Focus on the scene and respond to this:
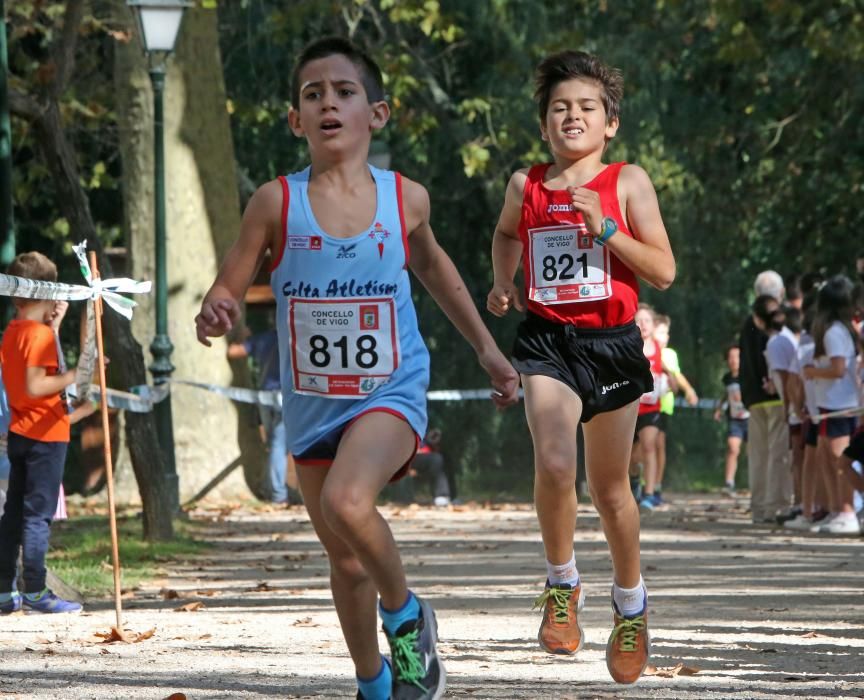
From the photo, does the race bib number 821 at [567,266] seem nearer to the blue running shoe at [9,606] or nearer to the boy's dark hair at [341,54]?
the boy's dark hair at [341,54]

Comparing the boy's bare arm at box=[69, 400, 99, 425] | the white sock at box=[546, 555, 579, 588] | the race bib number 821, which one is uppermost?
the race bib number 821

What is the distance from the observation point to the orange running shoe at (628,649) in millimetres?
6535

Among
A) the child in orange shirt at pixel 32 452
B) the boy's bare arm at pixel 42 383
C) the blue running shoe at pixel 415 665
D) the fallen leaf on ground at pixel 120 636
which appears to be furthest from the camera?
the child in orange shirt at pixel 32 452

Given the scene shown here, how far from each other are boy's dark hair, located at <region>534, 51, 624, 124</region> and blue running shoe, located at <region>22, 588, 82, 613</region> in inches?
→ 158

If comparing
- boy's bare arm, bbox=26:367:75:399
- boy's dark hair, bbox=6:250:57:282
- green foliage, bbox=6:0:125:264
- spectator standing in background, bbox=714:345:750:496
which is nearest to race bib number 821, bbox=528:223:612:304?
boy's bare arm, bbox=26:367:75:399

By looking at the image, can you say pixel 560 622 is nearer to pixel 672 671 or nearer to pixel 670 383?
pixel 672 671

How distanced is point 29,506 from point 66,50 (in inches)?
168

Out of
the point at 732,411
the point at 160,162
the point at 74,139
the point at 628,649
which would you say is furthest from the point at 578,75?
the point at 74,139

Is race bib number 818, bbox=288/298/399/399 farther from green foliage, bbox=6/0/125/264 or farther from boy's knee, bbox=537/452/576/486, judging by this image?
green foliage, bbox=6/0/125/264

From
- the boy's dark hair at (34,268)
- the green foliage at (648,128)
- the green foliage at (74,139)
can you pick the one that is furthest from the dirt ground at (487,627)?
the green foliage at (648,128)

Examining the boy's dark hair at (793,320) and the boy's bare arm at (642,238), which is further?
the boy's dark hair at (793,320)

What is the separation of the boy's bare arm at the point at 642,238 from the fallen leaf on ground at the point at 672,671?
144cm

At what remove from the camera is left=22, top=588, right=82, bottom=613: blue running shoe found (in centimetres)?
963

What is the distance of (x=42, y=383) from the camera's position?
372 inches
